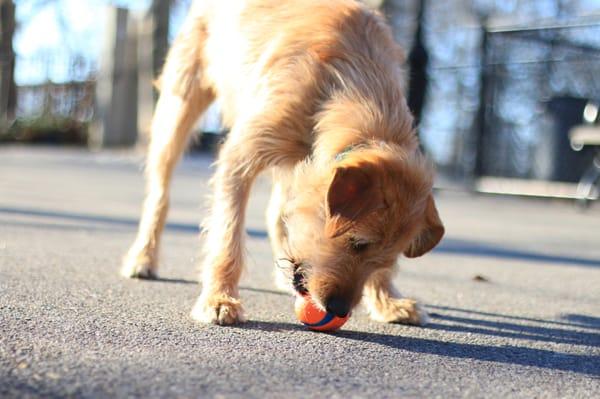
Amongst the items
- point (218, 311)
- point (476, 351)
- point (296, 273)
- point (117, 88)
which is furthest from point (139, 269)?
point (117, 88)

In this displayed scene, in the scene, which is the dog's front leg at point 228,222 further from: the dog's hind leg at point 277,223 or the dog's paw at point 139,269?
the dog's paw at point 139,269

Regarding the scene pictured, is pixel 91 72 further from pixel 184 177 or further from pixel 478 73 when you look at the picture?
pixel 478 73

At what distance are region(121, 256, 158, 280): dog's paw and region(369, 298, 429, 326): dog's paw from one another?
1.28 meters

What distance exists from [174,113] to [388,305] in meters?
→ 1.86

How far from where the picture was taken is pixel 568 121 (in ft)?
40.6

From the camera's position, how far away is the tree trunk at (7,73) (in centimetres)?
2342

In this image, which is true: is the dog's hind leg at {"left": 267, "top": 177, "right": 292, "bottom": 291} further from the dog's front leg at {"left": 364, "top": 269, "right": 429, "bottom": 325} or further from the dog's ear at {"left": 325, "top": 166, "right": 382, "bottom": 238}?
the dog's ear at {"left": 325, "top": 166, "right": 382, "bottom": 238}

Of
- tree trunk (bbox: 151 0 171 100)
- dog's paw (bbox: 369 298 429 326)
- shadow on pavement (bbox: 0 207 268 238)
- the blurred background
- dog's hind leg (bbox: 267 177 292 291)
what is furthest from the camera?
tree trunk (bbox: 151 0 171 100)

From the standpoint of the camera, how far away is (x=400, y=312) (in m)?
3.69

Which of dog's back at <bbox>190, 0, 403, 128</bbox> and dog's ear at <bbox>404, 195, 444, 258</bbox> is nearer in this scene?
dog's ear at <bbox>404, 195, 444, 258</bbox>

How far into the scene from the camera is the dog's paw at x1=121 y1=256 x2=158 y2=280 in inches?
172

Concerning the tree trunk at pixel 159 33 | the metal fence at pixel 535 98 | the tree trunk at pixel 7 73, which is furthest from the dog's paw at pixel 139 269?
the tree trunk at pixel 7 73

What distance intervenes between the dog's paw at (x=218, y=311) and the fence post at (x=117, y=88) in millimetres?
17486

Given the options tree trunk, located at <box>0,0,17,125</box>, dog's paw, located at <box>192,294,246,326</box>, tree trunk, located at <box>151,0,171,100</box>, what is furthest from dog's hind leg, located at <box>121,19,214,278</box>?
tree trunk, located at <box>0,0,17,125</box>
